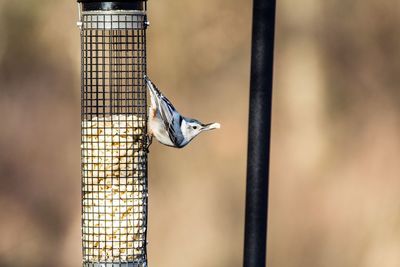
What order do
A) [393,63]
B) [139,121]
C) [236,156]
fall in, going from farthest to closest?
1. [393,63]
2. [236,156]
3. [139,121]

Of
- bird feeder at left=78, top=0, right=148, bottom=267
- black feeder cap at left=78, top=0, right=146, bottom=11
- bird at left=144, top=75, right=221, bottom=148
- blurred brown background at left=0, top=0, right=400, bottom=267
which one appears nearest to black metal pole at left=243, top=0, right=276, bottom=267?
bird at left=144, top=75, right=221, bottom=148

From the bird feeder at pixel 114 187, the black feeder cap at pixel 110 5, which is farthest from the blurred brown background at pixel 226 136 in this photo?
the black feeder cap at pixel 110 5

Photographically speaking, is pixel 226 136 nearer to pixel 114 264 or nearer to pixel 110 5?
pixel 114 264

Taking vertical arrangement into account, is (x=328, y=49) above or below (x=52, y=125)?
above

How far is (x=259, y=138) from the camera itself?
407cm

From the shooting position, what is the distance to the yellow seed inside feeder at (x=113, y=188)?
189 inches

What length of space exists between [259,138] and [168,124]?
1.84 feet

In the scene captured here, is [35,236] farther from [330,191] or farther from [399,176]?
[399,176]

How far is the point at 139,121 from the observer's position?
15.8 ft

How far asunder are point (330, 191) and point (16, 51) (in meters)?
2.12

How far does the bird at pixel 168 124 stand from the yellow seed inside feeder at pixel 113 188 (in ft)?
0.77

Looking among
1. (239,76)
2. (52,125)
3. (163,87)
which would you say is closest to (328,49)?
(239,76)

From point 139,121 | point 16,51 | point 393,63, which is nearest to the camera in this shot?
point 139,121

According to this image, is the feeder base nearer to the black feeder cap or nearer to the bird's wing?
the bird's wing
